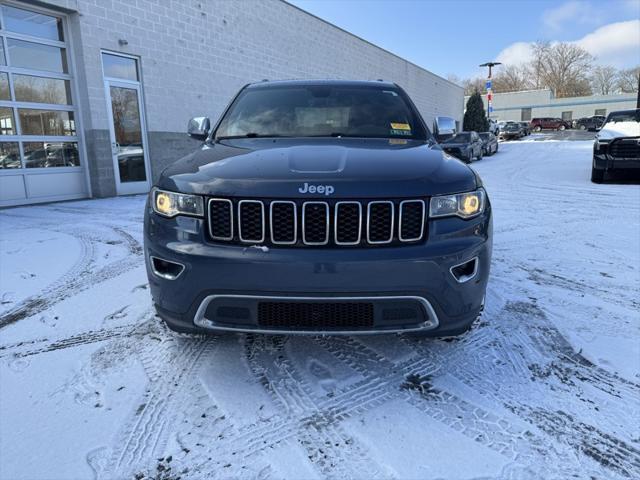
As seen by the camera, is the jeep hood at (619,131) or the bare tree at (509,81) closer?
the jeep hood at (619,131)

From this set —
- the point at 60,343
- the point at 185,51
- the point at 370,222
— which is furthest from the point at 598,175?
the point at 60,343

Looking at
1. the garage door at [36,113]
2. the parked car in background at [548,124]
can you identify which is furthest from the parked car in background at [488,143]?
the parked car in background at [548,124]

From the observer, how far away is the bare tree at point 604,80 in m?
74.9

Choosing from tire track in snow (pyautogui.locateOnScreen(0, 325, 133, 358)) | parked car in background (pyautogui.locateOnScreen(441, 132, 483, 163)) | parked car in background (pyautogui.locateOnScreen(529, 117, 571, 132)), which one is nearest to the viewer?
tire track in snow (pyautogui.locateOnScreen(0, 325, 133, 358))

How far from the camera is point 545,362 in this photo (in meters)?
2.38

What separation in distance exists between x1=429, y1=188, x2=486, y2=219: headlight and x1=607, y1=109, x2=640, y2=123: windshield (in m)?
10.2

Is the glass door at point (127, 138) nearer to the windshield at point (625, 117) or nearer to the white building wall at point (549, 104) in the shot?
the windshield at point (625, 117)

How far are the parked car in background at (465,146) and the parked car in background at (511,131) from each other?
20.7 m

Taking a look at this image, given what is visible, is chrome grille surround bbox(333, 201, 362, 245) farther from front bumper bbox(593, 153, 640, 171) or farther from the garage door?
front bumper bbox(593, 153, 640, 171)

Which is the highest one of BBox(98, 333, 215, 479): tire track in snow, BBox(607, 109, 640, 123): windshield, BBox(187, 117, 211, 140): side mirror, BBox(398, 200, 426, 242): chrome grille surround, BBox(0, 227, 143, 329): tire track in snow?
BBox(607, 109, 640, 123): windshield

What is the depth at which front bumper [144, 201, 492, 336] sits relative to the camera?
6.28 ft

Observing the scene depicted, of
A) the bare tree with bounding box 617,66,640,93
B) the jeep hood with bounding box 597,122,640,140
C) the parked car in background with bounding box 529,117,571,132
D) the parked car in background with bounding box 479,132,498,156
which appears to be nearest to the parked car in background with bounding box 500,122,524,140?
the parked car in background with bounding box 529,117,571,132

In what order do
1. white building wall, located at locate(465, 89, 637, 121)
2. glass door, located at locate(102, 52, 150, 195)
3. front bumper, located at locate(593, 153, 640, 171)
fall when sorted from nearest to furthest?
front bumper, located at locate(593, 153, 640, 171), glass door, located at locate(102, 52, 150, 195), white building wall, located at locate(465, 89, 637, 121)

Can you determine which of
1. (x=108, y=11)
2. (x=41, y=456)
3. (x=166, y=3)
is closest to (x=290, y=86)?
(x=41, y=456)
